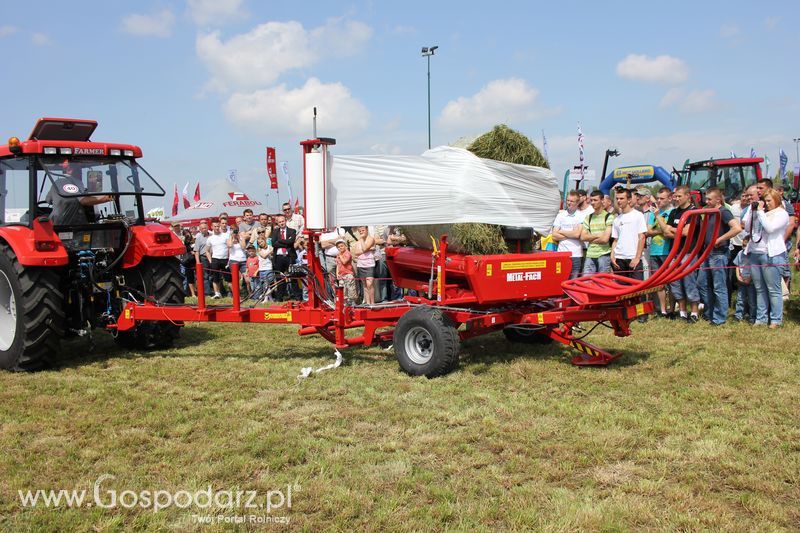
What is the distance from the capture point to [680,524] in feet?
9.78

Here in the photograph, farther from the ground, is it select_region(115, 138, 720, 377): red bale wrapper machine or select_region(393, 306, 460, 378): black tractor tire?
select_region(115, 138, 720, 377): red bale wrapper machine

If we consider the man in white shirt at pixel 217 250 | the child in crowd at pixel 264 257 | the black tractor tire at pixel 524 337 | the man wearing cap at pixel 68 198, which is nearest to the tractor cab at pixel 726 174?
the black tractor tire at pixel 524 337

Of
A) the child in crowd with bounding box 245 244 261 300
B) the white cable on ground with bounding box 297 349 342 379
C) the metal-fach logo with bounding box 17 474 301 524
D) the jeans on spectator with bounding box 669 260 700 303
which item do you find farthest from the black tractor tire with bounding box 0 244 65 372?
the jeans on spectator with bounding box 669 260 700 303

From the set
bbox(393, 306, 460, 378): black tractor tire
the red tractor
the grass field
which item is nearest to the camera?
the grass field

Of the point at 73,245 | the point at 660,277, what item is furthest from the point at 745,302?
the point at 73,245

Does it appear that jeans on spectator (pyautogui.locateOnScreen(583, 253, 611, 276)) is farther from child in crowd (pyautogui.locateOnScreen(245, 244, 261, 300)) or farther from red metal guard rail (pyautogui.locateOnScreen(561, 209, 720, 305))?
child in crowd (pyautogui.locateOnScreen(245, 244, 261, 300))

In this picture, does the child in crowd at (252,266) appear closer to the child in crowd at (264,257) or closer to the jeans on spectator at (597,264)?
the child in crowd at (264,257)

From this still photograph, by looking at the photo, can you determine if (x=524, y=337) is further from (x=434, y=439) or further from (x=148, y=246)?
(x=148, y=246)

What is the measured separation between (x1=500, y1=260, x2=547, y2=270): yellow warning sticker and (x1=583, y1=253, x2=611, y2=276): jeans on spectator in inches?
106

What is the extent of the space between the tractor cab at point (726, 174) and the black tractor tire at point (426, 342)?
10700mm

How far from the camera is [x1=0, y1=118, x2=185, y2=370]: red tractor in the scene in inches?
236

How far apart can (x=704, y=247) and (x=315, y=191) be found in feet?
16.6

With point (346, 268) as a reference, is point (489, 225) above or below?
above

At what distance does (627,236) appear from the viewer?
7953 mm
